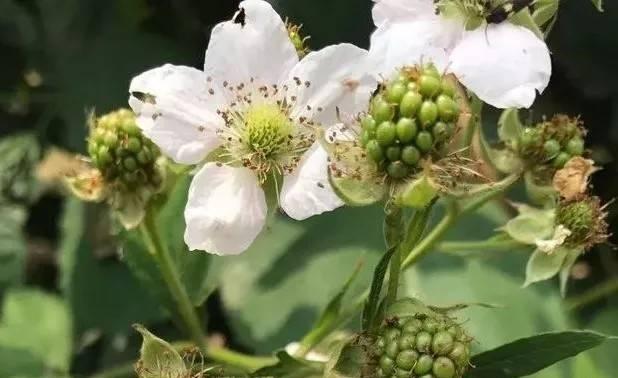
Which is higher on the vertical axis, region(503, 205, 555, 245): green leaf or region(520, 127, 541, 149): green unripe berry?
region(520, 127, 541, 149): green unripe berry

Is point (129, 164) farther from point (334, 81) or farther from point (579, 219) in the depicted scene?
point (579, 219)

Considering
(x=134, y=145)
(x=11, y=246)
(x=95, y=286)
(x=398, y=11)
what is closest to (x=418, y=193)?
(x=398, y=11)

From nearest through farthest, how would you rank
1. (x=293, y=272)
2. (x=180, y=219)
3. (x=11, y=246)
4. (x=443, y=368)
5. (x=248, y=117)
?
1. (x=443, y=368)
2. (x=248, y=117)
3. (x=180, y=219)
4. (x=293, y=272)
5. (x=11, y=246)

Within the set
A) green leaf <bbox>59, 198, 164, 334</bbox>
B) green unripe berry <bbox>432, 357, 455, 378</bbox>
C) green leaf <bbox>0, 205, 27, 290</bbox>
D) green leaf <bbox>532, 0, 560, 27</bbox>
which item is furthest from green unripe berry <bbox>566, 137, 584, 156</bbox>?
green leaf <bbox>0, 205, 27, 290</bbox>

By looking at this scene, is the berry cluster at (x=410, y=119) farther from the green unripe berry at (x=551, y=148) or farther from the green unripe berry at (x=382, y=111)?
the green unripe berry at (x=551, y=148)

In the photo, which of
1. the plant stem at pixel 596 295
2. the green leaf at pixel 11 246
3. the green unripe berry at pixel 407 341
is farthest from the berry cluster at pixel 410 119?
the green leaf at pixel 11 246

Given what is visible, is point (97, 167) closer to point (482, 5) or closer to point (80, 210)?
point (482, 5)

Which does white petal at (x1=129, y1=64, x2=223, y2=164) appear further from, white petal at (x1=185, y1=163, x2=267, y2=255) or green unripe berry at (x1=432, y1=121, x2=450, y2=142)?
green unripe berry at (x1=432, y1=121, x2=450, y2=142)
